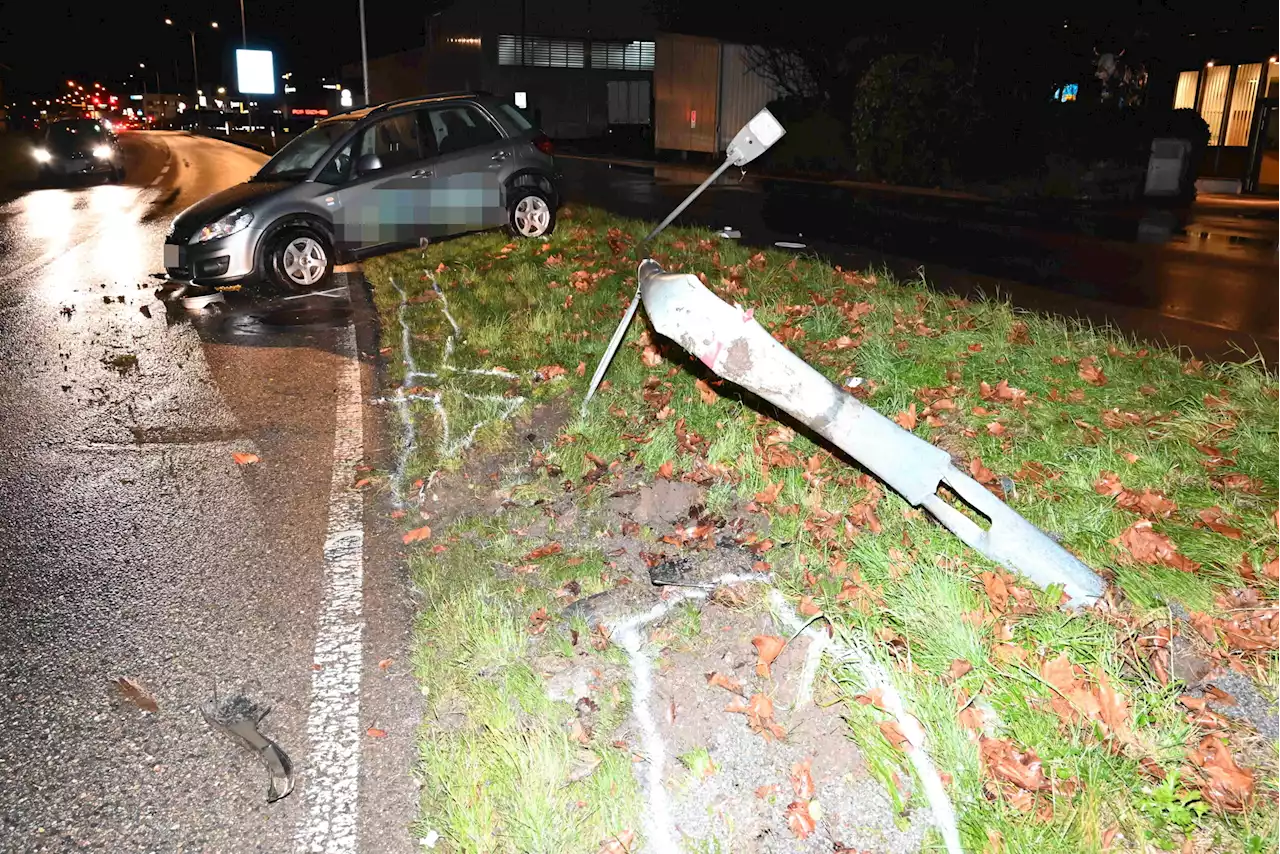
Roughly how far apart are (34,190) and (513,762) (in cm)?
2818

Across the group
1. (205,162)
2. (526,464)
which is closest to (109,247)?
(526,464)

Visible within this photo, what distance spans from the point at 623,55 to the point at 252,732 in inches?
2013

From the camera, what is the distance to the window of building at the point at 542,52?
48.1 m

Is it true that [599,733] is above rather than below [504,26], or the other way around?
below

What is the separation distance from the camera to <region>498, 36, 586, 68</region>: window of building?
48.1 meters

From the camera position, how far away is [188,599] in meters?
4.17

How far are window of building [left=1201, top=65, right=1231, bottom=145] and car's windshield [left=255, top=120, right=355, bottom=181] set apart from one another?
2191 centimetres

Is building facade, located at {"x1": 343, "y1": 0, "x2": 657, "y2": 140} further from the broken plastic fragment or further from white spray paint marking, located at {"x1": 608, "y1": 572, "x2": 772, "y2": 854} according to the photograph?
the broken plastic fragment

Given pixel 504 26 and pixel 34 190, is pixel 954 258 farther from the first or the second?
pixel 504 26

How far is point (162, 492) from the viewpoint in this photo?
5305 mm

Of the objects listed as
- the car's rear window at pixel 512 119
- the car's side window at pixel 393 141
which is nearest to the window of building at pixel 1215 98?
the car's rear window at pixel 512 119

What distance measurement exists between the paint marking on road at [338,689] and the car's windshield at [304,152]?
272 inches

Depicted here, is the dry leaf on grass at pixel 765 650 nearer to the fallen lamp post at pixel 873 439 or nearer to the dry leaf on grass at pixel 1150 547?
the fallen lamp post at pixel 873 439

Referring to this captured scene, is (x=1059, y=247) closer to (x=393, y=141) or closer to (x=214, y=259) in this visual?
(x=393, y=141)
